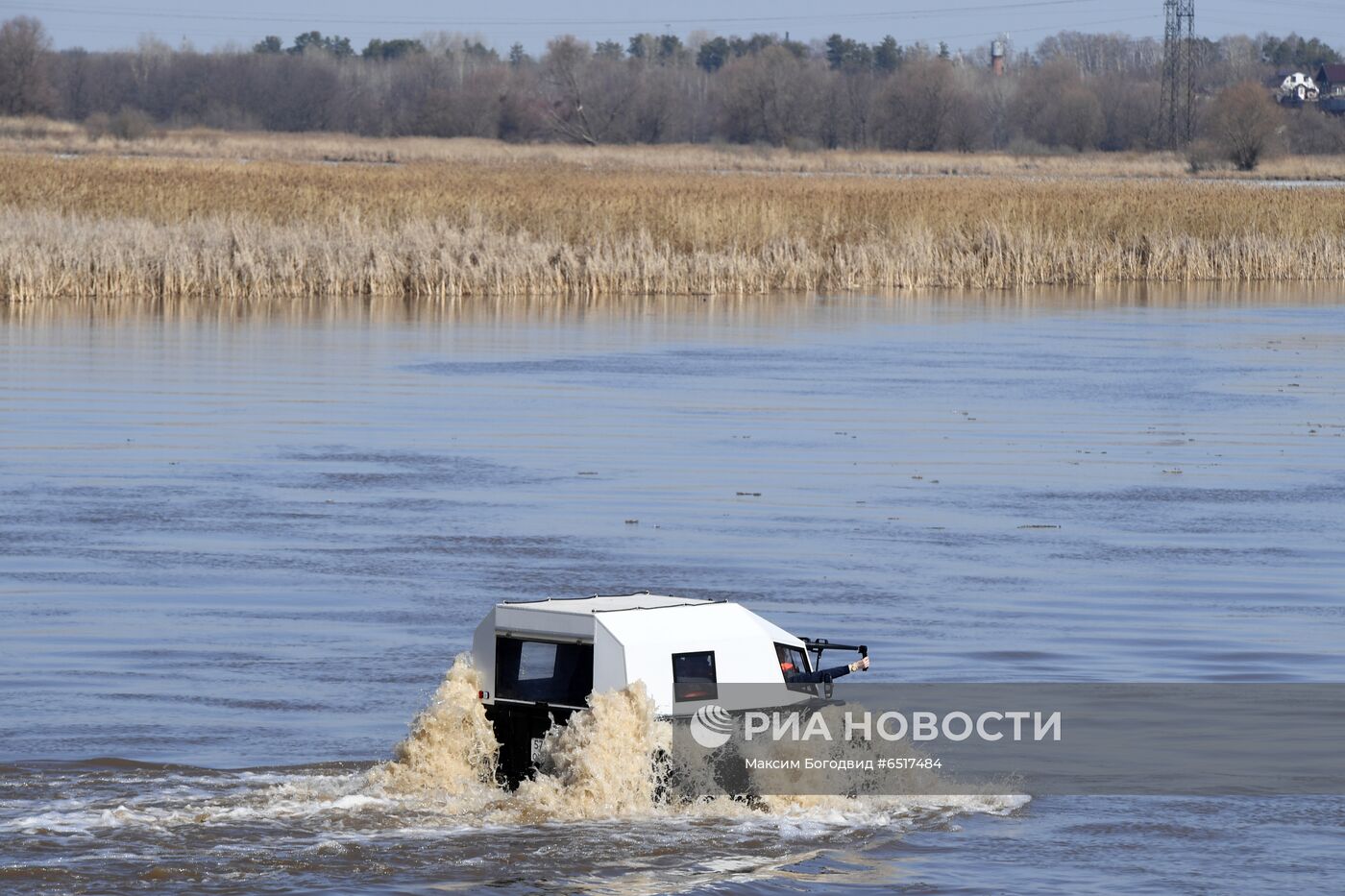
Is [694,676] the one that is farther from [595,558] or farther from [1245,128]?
[1245,128]

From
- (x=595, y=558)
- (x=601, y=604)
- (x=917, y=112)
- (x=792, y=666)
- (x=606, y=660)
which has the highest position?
(x=917, y=112)

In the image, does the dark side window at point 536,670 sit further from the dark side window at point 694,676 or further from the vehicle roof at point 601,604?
the dark side window at point 694,676

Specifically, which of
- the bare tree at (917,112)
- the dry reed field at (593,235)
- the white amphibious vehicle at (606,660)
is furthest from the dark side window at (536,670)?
the bare tree at (917,112)

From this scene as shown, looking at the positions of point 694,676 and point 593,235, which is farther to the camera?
point 593,235

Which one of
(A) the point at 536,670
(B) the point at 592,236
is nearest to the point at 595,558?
(A) the point at 536,670

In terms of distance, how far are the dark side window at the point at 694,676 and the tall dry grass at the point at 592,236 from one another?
89.5 feet

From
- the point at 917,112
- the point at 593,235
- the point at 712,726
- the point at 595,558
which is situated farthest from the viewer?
the point at 917,112

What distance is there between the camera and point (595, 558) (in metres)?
14.7

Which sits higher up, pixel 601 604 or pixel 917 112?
pixel 917 112

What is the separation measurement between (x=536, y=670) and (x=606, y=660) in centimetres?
43

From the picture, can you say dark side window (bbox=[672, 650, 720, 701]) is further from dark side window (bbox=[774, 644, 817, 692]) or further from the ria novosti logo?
dark side window (bbox=[774, 644, 817, 692])

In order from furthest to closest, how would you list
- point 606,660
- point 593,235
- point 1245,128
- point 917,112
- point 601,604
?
point 917,112, point 1245,128, point 593,235, point 601,604, point 606,660

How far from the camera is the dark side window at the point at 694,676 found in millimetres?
9172

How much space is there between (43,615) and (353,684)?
2.58m
